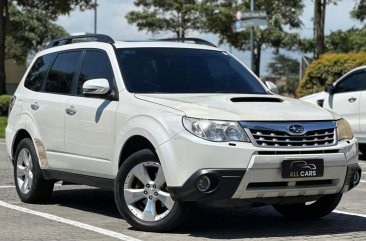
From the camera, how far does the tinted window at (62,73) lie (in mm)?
8047

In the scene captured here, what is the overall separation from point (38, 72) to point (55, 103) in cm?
99

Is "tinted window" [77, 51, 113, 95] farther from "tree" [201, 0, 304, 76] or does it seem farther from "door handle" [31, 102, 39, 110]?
"tree" [201, 0, 304, 76]

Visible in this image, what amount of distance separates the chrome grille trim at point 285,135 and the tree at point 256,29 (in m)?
33.1

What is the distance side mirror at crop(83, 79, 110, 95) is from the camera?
Answer: 278 inches

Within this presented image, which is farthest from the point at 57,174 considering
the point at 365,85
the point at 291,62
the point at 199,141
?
the point at 291,62

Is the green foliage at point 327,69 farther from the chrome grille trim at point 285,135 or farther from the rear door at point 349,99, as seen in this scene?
the chrome grille trim at point 285,135

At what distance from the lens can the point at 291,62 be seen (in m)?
68.2

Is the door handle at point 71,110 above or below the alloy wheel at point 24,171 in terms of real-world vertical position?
above

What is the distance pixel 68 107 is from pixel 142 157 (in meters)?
1.49

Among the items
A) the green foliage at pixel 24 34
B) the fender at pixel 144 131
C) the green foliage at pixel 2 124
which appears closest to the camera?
the fender at pixel 144 131

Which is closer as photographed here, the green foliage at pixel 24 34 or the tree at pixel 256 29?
the tree at pixel 256 29

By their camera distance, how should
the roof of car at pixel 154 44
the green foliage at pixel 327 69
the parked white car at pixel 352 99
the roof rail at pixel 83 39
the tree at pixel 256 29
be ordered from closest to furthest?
the roof of car at pixel 154 44, the roof rail at pixel 83 39, the parked white car at pixel 352 99, the green foliage at pixel 327 69, the tree at pixel 256 29

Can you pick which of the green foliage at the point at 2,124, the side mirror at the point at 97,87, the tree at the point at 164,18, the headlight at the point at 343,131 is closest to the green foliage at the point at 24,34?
the tree at the point at 164,18

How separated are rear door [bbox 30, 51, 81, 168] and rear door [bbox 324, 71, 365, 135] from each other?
Answer: 23.5 ft
